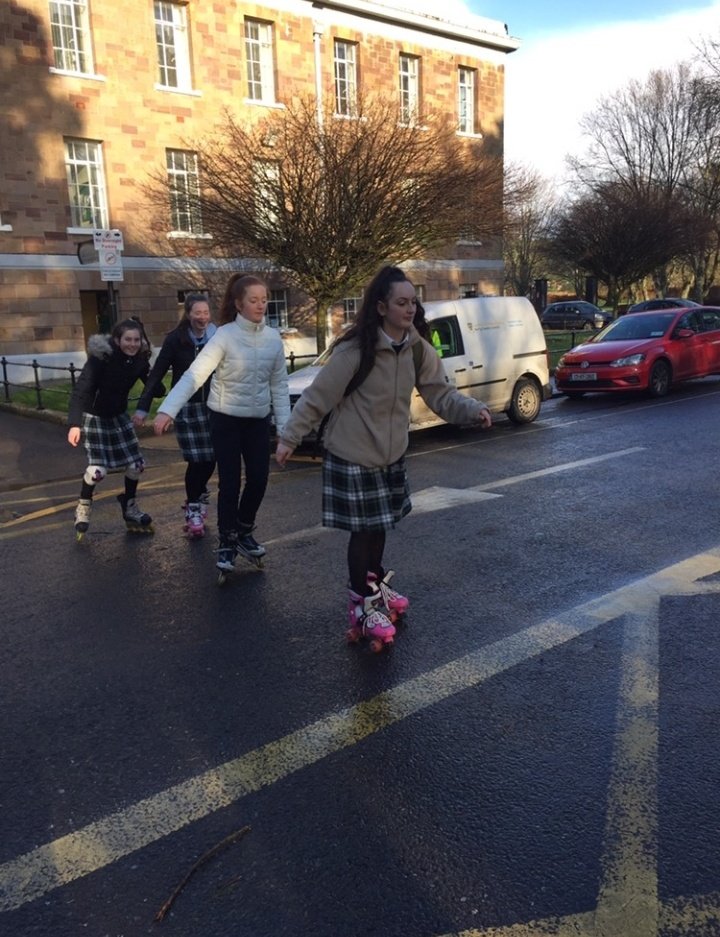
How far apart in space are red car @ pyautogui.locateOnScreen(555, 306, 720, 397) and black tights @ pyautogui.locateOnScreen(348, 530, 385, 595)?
430 inches

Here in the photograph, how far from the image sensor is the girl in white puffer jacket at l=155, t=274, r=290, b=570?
17.0 ft

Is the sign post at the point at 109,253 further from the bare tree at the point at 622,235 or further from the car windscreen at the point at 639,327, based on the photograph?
the bare tree at the point at 622,235

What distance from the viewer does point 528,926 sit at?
2268 millimetres

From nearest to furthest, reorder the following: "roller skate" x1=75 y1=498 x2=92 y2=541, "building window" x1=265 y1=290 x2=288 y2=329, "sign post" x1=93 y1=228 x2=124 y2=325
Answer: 1. "roller skate" x1=75 y1=498 x2=92 y2=541
2. "sign post" x1=93 y1=228 x2=124 y2=325
3. "building window" x1=265 y1=290 x2=288 y2=329

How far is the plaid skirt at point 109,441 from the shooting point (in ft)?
21.6

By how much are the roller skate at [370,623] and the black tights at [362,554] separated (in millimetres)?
60

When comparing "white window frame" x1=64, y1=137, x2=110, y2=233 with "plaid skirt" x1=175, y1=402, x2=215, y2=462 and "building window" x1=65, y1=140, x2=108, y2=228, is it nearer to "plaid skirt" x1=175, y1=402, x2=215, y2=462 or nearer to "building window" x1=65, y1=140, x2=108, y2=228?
"building window" x1=65, y1=140, x2=108, y2=228

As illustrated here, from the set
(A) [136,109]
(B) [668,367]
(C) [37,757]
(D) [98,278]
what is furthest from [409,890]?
(A) [136,109]

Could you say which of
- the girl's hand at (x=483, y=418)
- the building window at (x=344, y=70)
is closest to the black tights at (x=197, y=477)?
the girl's hand at (x=483, y=418)

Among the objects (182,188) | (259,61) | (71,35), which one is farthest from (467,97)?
(182,188)

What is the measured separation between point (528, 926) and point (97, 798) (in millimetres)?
1593

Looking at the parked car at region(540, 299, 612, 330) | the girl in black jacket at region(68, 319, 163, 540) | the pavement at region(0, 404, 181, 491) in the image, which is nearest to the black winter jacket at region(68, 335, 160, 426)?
the girl in black jacket at region(68, 319, 163, 540)

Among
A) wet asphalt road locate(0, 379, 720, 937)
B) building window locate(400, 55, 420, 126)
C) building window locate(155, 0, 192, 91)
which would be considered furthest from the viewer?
building window locate(400, 55, 420, 126)

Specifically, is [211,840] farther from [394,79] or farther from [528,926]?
[394,79]
